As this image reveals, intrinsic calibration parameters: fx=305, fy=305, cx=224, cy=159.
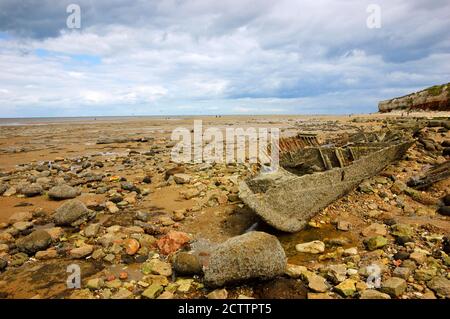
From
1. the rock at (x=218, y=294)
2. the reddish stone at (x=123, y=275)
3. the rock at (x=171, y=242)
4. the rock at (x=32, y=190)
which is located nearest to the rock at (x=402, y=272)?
the rock at (x=218, y=294)

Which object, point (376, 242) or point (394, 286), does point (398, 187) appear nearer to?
point (376, 242)

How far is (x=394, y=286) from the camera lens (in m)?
3.96

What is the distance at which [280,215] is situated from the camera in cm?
581

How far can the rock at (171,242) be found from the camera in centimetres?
554

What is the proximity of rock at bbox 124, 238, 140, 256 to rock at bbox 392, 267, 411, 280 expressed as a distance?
4.20 meters

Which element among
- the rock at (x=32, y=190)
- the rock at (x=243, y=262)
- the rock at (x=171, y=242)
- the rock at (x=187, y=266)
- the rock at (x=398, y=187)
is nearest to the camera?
the rock at (x=243, y=262)

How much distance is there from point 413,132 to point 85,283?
1559cm

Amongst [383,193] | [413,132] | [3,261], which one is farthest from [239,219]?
[413,132]

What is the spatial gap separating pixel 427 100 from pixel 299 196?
127 feet

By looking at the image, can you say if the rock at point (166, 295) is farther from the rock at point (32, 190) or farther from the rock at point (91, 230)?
the rock at point (32, 190)

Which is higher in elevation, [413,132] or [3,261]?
[413,132]

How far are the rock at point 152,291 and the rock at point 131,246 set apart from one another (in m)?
1.25

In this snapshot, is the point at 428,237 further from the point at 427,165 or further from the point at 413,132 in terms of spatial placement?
the point at 413,132

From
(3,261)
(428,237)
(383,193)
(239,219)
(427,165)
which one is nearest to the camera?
(3,261)
